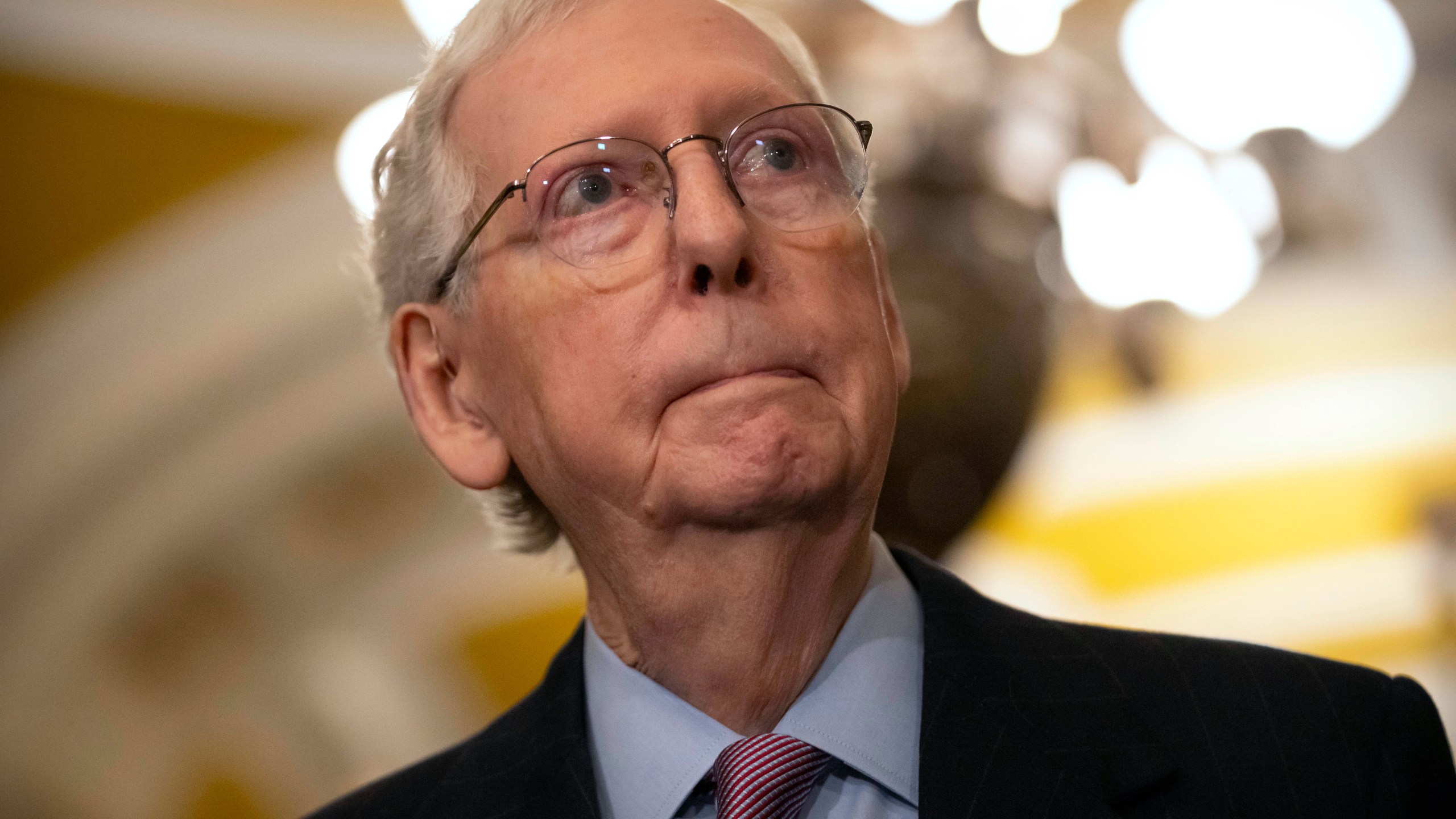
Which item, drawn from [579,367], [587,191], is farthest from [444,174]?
[579,367]

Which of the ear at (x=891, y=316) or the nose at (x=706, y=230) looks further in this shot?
the ear at (x=891, y=316)

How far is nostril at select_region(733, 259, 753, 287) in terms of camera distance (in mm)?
1220

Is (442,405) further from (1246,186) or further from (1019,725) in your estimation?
(1246,186)

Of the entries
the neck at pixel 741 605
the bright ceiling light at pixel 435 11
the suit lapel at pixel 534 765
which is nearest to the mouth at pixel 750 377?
the neck at pixel 741 605

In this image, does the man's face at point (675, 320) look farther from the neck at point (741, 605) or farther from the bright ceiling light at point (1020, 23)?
the bright ceiling light at point (1020, 23)

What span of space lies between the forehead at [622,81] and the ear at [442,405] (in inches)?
10.0

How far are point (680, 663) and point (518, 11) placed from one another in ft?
2.67

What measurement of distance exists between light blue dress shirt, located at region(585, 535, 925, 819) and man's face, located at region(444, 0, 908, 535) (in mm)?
186

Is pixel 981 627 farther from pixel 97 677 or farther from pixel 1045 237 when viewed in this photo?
pixel 97 677

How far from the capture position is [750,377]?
3.87 ft

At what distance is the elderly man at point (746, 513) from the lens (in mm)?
1193

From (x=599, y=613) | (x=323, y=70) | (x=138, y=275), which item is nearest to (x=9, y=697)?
(x=138, y=275)

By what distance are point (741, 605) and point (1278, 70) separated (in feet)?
9.46

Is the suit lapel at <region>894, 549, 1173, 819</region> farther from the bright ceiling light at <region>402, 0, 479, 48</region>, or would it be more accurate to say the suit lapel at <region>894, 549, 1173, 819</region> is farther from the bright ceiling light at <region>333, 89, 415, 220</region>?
the bright ceiling light at <region>333, 89, 415, 220</region>
